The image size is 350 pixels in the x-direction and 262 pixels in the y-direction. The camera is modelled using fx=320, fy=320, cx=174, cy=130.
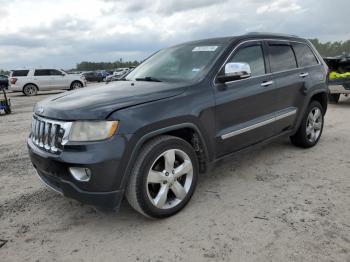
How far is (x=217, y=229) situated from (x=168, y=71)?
76.6 inches

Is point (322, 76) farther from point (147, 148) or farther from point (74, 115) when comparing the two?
point (74, 115)

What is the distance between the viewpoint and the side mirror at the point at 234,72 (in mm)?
3367

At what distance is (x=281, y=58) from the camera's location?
4.54m

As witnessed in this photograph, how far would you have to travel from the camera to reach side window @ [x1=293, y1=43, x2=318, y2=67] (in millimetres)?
4930

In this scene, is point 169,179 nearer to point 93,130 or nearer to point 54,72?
point 93,130

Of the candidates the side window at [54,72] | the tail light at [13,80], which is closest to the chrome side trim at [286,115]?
the side window at [54,72]

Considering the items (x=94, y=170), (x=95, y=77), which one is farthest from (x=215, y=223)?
(x=95, y=77)

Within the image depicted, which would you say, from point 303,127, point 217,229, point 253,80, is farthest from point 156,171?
point 303,127

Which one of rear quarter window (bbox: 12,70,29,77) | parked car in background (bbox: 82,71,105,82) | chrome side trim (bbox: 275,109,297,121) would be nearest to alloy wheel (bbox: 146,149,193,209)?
chrome side trim (bbox: 275,109,297,121)

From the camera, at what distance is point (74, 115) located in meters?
2.73

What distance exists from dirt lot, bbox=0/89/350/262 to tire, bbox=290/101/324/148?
0.67 meters

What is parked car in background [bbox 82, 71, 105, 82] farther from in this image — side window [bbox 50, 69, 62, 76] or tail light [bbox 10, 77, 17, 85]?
tail light [bbox 10, 77, 17, 85]

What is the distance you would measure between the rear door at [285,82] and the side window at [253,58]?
0.21 m

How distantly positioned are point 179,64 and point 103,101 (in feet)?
4.48
